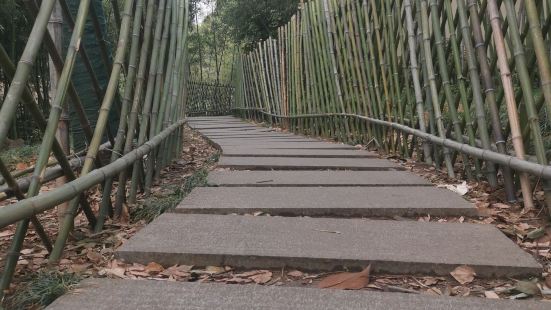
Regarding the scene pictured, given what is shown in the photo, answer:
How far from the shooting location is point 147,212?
1974 mm

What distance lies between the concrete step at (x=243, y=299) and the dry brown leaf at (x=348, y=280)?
94mm

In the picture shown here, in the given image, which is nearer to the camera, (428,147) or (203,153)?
(428,147)

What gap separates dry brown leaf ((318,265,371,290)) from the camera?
127 cm

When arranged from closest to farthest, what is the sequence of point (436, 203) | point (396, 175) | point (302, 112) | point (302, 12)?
point (436, 203) < point (396, 175) < point (302, 12) < point (302, 112)

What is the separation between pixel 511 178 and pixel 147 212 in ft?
5.08

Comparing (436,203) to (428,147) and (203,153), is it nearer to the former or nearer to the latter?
(428,147)

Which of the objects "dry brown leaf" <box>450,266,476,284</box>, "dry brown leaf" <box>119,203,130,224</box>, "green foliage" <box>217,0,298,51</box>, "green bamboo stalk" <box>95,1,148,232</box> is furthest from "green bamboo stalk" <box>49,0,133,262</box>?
"green foliage" <box>217,0,298,51</box>

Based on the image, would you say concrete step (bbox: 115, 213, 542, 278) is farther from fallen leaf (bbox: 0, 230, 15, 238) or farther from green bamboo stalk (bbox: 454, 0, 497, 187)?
fallen leaf (bbox: 0, 230, 15, 238)

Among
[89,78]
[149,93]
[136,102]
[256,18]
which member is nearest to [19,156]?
[89,78]

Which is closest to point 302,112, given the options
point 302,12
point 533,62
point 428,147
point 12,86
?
point 302,12

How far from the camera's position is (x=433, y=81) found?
2.63 metres

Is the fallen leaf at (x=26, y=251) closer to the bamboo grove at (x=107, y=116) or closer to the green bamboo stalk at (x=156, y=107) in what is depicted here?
the bamboo grove at (x=107, y=116)

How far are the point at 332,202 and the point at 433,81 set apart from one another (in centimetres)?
112

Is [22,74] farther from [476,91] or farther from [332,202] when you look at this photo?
[476,91]
